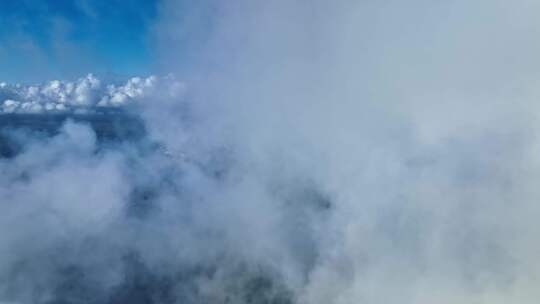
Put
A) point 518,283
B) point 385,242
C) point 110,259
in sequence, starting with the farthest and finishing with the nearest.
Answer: point 110,259
point 385,242
point 518,283

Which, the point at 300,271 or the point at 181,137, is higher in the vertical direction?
the point at 181,137

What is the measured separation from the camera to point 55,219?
5612cm

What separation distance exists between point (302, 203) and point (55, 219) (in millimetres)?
29923

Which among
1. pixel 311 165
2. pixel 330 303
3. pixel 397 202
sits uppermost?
pixel 311 165

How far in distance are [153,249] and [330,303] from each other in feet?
68.7

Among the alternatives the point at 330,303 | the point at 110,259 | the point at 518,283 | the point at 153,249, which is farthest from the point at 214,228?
the point at 518,283

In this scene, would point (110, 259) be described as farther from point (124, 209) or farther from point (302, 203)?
point (302, 203)

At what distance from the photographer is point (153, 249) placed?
5150 cm

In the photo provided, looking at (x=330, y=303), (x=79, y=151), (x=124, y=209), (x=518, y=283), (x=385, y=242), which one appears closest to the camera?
(x=518, y=283)

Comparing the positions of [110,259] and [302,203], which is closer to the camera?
[110,259]

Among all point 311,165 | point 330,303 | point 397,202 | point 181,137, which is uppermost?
point 181,137

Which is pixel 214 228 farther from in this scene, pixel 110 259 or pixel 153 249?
pixel 110 259

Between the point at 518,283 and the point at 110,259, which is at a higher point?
the point at 518,283

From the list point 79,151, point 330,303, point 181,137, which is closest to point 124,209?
point 79,151
